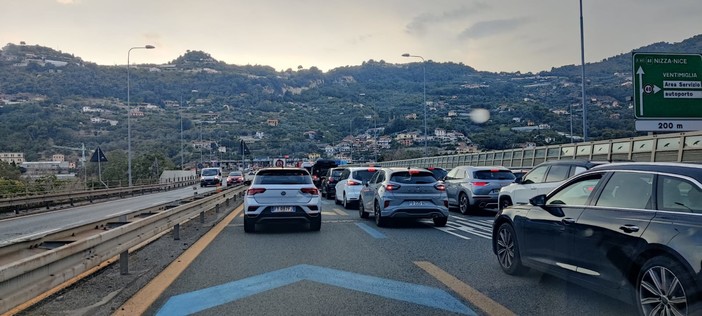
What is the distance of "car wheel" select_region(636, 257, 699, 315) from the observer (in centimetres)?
433

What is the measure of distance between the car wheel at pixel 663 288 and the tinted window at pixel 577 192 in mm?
1349

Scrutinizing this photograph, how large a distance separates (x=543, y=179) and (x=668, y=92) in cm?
538

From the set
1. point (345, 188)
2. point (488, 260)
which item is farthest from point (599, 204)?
point (345, 188)

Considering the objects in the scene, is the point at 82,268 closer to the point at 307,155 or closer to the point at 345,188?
the point at 345,188

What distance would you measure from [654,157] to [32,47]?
138m

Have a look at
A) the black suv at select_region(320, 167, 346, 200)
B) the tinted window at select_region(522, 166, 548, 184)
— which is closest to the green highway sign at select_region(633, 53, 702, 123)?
the tinted window at select_region(522, 166, 548, 184)

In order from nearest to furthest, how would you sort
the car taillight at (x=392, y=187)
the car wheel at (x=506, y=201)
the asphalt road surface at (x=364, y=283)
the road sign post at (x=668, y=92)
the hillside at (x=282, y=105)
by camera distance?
the asphalt road surface at (x=364, y=283), the car taillight at (x=392, y=187), the car wheel at (x=506, y=201), the road sign post at (x=668, y=92), the hillside at (x=282, y=105)

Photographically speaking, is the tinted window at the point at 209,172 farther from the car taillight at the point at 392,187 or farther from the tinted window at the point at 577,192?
the tinted window at the point at 577,192

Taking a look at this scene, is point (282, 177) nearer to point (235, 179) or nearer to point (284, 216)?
point (284, 216)

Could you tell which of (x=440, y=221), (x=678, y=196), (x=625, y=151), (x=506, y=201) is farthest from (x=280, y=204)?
(x=625, y=151)

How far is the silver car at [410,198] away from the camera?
44.5 feet

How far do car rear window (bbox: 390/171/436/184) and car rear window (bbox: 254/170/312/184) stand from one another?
226cm

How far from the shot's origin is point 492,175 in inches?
701

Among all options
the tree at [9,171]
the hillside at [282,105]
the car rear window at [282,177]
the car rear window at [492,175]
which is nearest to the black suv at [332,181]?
the car rear window at [492,175]
